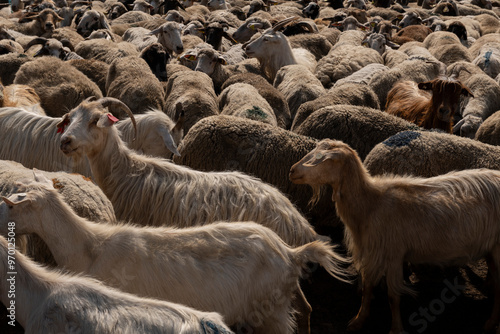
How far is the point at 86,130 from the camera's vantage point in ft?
15.9

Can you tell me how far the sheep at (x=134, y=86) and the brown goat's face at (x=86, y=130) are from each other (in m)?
2.60

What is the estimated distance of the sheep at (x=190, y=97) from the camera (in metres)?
7.25

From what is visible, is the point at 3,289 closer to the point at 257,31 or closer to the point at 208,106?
the point at 208,106

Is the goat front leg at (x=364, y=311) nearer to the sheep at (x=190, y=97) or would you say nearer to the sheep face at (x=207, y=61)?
the sheep at (x=190, y=97)

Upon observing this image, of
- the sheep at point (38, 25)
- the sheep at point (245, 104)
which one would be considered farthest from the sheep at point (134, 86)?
the sheep at point (38, 25)

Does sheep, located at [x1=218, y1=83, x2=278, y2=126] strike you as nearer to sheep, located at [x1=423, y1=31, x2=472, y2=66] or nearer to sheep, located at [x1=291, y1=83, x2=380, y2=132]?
sheep, located at [x1=291, y1=83, x2=380, y2=132]

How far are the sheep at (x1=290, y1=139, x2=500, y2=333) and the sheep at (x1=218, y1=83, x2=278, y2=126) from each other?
237 centimetres

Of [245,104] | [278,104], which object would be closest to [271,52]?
[278,104]

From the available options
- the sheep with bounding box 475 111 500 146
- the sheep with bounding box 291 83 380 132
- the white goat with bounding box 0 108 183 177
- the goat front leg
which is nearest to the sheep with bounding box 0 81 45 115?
the white goat with bounding box 0 108 183 177

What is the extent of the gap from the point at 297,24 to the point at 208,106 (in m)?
6.63

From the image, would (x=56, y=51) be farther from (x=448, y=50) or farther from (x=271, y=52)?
(x=448, y=50)

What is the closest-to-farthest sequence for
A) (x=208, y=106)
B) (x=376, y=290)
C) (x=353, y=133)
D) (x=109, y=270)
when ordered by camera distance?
(x=109, y=270)
(x=376, y=290)
(x=353, y=133)
(x=208, y=106)

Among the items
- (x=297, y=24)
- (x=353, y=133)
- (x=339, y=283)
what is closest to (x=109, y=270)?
(x=339, y=283)

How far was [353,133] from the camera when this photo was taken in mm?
6516
